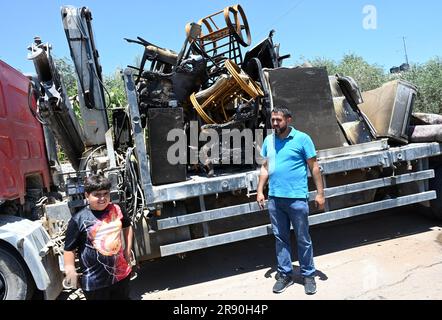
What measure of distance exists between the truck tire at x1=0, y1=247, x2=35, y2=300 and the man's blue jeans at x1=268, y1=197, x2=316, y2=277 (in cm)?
226

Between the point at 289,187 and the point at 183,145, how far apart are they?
1.15 m

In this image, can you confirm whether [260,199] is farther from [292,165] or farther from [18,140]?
[18,140]

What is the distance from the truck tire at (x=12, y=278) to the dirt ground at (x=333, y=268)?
2.30 ft

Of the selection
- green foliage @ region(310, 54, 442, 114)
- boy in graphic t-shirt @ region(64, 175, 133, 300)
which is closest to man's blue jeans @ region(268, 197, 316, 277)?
boy in graphic t-shirt @ region(64, 175, 133, 300)

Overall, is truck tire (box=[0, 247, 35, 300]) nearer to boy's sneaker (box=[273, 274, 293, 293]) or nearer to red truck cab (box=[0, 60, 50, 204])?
red truck cab (box=[0, 60, 50, 204])

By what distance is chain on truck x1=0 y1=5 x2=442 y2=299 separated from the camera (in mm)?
3643

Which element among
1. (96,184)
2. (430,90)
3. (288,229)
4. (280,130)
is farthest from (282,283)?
(430,90)

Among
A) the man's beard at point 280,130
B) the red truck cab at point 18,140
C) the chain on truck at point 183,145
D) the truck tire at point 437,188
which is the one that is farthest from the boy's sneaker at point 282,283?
the truck tire at point 437,188

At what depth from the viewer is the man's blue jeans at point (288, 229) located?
11.5 feet

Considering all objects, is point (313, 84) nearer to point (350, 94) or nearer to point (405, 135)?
point (350, 94)

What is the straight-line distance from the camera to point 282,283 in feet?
11.9

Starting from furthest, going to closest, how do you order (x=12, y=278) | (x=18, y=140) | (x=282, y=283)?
1. (x=18, y=140)
2. (x=282, y=283)
3. (x=12, y=278)

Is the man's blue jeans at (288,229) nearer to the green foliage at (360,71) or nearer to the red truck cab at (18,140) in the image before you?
the red truck cab at (18,140)
